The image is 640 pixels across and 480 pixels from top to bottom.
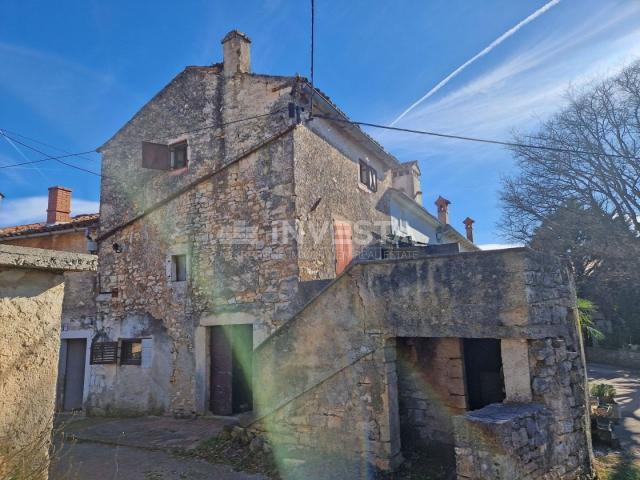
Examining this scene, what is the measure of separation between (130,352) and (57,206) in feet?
24.7

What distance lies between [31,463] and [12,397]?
457 millimetres

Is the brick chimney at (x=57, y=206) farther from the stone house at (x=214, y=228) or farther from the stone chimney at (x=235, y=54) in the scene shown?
the stone chimney at (x=235, y=54)

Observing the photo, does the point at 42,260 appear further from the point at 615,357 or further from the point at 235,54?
the point at 615,357

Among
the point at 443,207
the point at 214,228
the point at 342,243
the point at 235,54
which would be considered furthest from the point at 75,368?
Result: the point at 443,207

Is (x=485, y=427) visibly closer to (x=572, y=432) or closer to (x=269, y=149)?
(x=572, y=432)

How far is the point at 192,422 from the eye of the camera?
888cm

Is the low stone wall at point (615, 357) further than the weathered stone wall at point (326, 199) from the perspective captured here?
Yes

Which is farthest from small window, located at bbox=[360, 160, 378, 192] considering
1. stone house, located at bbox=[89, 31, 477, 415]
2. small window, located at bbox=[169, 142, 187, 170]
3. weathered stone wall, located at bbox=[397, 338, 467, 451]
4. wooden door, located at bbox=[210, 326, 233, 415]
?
weathered stone wall, located at bbox=[397, 338, 467, 451]

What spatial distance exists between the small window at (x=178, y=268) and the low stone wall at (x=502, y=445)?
7430mm

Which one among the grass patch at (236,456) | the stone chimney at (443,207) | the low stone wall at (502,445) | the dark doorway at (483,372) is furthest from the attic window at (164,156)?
the stone chimney at (443,207)

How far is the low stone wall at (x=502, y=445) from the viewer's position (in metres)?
4.24

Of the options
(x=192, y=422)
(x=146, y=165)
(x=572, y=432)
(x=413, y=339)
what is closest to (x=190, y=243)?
(x=146, y=165)

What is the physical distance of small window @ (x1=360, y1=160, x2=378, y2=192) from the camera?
41.0ft

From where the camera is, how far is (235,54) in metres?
10.5
